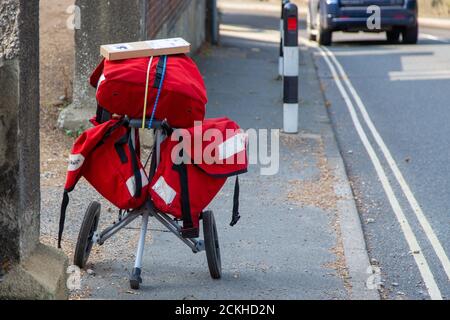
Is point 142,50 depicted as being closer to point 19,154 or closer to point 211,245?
point 19,154

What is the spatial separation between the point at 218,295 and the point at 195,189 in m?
0.61

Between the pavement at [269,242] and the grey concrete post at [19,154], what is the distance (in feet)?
1.93

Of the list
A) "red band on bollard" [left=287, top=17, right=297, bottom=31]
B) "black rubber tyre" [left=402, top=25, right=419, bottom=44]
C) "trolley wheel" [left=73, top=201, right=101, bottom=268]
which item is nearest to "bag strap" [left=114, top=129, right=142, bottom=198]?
"trolley wheel" [left=73, top=201, right=101, bottom=268]

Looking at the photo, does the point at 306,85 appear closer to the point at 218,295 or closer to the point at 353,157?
the point at 353,157

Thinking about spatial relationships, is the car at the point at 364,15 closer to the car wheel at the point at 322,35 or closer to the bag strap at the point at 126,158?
the car wheel at the point at 322,35

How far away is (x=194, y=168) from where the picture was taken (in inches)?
216

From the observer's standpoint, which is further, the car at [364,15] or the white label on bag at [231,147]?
the car at [364,15]

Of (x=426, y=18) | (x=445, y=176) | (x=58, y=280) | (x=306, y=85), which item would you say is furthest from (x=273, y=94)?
(x=426, y=18)

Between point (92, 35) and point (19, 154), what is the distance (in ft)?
16.6

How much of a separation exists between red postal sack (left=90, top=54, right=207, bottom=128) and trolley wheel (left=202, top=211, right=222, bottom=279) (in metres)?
0.60

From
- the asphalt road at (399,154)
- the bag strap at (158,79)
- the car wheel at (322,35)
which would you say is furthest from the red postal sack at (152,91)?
the car wheel at (322,35)

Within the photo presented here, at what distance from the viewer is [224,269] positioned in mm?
6133

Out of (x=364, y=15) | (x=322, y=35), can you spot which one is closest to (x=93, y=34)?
(x=364, y=15)

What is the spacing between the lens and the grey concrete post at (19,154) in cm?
476
